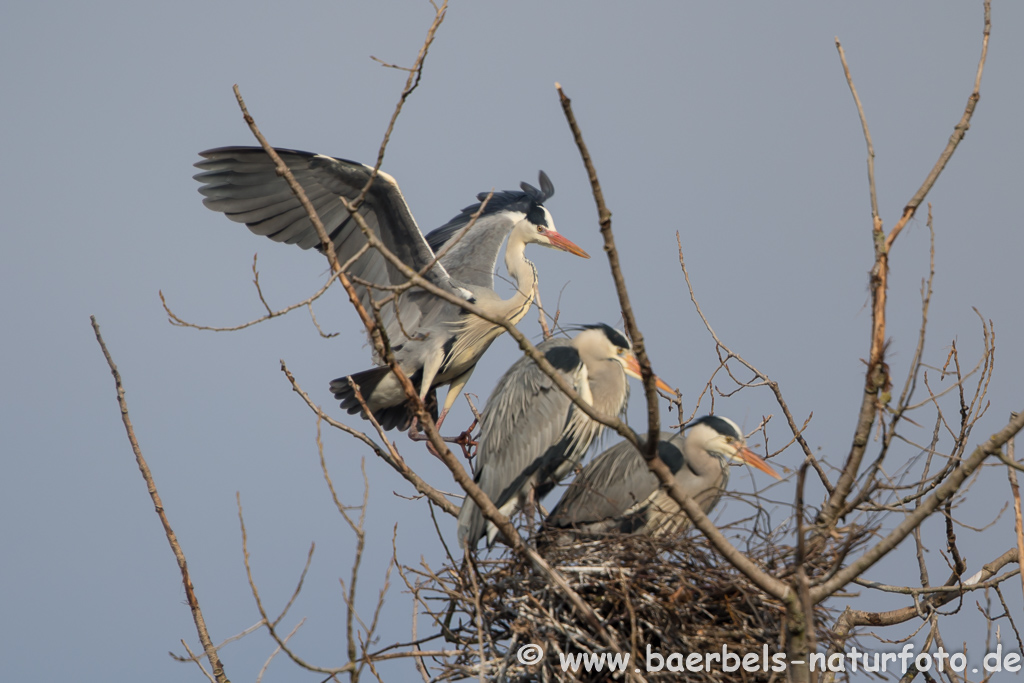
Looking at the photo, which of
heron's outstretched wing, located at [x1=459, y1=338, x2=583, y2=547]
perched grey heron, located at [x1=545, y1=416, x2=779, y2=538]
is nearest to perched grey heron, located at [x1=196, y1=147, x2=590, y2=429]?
heron's outstretched wing, located at [x1=459, y1=338, x2=583, y2=547]

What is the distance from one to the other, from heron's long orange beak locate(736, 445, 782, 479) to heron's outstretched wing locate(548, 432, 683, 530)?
0.86 ft

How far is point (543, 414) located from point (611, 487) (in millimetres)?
525

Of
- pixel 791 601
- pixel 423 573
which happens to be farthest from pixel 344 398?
pixel 791 601

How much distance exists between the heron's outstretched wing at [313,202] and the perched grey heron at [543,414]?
133cm

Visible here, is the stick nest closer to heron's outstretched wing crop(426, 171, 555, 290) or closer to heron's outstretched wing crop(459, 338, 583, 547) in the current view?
heron's outstretched wing crop(459, 338, 583, 547)

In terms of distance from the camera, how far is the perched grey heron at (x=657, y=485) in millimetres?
3984

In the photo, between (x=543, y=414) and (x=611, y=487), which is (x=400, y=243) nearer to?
(x=543, y=414)

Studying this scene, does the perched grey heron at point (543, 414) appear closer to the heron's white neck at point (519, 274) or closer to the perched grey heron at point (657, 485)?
the perched grey heron at point (657, 485)

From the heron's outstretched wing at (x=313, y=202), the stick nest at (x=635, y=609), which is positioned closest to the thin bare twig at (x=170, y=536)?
the stick nest at (x=635, y=609)

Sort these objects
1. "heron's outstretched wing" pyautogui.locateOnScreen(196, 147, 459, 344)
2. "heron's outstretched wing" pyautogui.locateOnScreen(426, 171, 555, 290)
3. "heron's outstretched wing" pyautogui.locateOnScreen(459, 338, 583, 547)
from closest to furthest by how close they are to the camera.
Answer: "heron's outstretched wing" pyautogui.locateOnScreen(459, 338, 583, 547) → "heron's outstretched wing" pyautogui.locateOnScreen(196, 147, 459, 344) → "heron's outstretched wing" pyautogui.locateOnScreen(426, 171, 555, 290)

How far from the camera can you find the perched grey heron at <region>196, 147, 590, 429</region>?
5543 mm

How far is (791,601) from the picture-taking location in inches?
94.0

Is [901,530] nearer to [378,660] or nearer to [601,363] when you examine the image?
[378,660]

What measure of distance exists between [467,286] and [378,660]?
3317 millimetres
